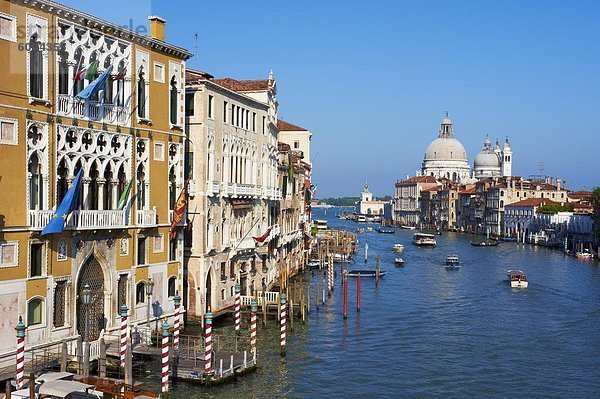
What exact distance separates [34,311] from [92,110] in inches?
192

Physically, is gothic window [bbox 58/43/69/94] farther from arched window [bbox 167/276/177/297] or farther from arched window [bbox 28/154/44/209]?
arched window [bbox 167/276/177/297]

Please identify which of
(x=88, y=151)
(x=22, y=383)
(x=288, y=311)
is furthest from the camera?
(x=288, y=311)

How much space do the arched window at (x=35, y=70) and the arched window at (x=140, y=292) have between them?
A: 5929 mm

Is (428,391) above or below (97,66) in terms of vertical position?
below

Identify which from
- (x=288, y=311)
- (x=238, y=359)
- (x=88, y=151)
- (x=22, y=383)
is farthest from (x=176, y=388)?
(x=288, y=311)

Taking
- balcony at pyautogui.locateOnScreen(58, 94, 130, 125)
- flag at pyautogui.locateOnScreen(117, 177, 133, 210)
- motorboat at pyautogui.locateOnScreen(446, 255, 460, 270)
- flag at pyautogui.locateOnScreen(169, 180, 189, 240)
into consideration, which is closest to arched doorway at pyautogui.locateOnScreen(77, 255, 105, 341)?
flag at pyautogui.locateOnScreen(117, 177, 133, 210)

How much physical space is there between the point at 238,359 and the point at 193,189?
703cm

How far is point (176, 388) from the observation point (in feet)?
57.1

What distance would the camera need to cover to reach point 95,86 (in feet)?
58.3

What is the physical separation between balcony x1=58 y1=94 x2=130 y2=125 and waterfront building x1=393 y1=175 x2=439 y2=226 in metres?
118

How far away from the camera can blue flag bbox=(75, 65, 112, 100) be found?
1748cm

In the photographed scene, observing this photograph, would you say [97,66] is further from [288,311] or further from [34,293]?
[288,311]

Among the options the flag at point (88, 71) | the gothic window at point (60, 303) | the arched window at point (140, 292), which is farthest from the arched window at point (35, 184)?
the arched window at point (140, 292)

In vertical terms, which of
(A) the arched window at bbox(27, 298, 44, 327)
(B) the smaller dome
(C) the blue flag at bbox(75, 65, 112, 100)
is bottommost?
(A) the arched window at bbox(27, 298, 44, 327)
